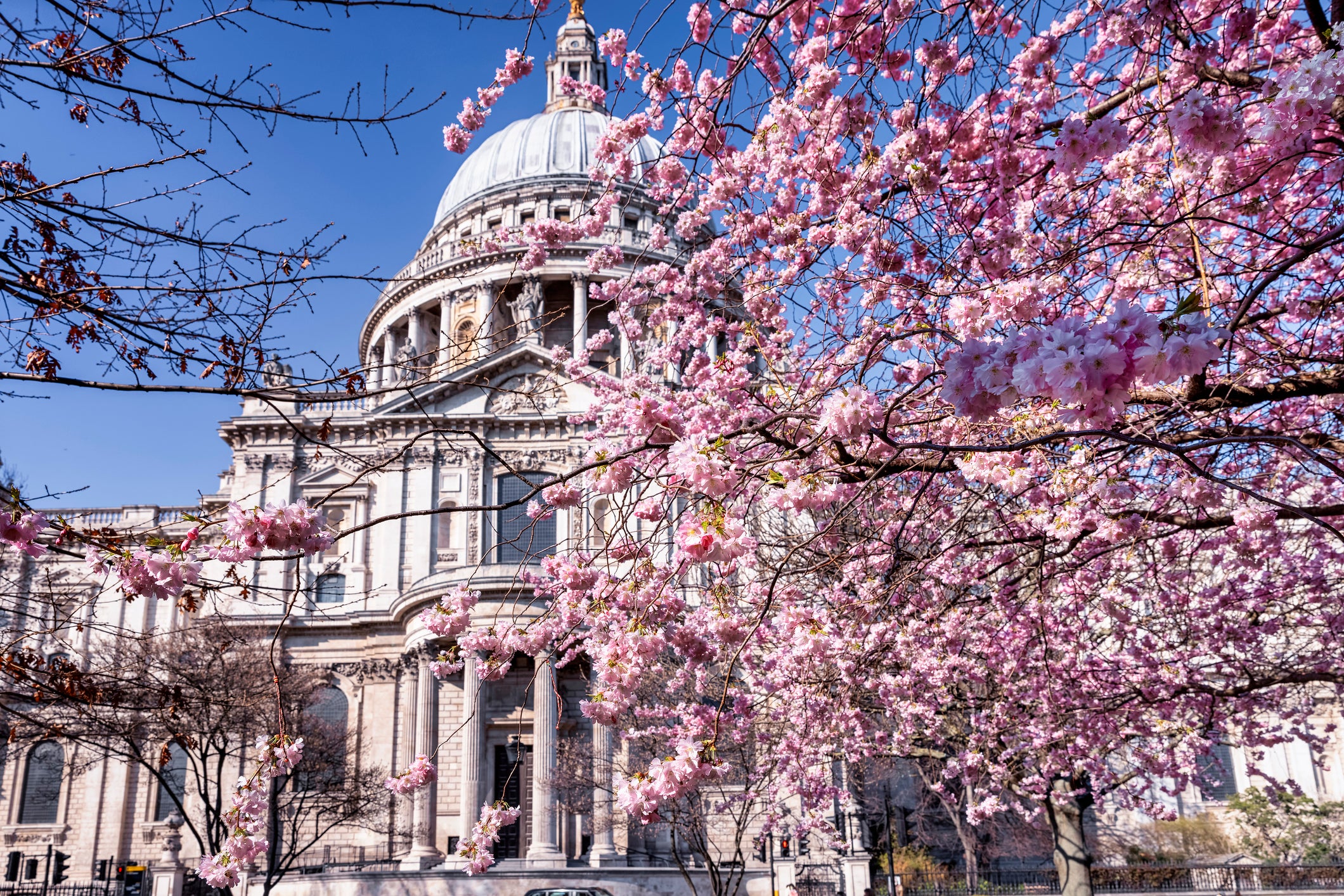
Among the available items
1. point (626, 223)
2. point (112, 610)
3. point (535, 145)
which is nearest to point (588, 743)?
point (112, 610)

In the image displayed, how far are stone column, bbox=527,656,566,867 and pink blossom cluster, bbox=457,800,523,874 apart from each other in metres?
21.1

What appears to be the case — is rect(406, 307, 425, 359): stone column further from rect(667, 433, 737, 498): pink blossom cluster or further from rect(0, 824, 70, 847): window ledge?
rect(667, 433, 737, 498): pink blossom cluster

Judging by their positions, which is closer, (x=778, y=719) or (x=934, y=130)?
(x=934, y=130)

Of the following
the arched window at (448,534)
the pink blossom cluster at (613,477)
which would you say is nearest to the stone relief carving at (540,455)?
the arched window at (448,534)

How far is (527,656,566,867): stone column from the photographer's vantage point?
3077 cm

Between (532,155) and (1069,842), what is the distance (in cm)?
5628

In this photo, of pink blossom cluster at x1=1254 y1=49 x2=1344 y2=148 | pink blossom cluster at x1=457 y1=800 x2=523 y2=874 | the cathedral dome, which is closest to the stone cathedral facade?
the cathedral dome

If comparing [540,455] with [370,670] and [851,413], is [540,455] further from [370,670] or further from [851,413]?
[851,413]

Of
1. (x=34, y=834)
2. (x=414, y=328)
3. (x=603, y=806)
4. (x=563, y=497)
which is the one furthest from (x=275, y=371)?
(x=414, y=328)

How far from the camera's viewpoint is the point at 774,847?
30.1 metres

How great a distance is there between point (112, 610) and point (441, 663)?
126 ft

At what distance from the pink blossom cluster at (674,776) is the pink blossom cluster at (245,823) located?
2.53 meters

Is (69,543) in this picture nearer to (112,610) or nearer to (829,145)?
(829,145)

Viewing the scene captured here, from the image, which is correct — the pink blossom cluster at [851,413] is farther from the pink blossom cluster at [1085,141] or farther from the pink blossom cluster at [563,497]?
the pink blossom cluster at [563,497]
